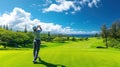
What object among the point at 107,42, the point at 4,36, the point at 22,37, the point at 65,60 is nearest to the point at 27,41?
the point at 22,37

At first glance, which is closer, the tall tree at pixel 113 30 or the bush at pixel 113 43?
the bush at pixel 113 43

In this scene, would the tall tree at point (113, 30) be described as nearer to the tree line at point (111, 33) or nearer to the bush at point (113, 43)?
the tree line at point (111, 33)

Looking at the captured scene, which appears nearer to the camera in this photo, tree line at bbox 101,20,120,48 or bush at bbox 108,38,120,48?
bush at bbox 108,38,120,48

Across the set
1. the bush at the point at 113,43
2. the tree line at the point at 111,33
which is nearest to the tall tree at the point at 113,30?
the tree line at the point at 111,33

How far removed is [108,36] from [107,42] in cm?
442

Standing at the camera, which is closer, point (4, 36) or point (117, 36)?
point (4, 36)

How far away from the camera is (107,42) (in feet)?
440

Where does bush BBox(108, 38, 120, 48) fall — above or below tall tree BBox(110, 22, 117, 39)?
below

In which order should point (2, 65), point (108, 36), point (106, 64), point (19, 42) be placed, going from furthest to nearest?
point (108, 36) < point (19, 42) < point (106, 64) < point (2, 65)

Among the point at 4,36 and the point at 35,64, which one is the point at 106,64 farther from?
the point at 4,36

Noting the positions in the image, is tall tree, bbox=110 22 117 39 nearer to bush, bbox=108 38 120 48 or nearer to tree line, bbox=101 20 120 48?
tree line, bbox=101 20 120 48

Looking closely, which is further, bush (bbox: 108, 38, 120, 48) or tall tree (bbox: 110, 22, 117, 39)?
tall tree (bbox: 110, 22, 117, 39)

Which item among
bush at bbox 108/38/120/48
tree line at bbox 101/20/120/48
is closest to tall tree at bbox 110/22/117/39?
tree line at bbox 101/20/120/48

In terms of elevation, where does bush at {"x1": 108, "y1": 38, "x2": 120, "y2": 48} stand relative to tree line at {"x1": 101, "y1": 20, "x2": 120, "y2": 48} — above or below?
below
